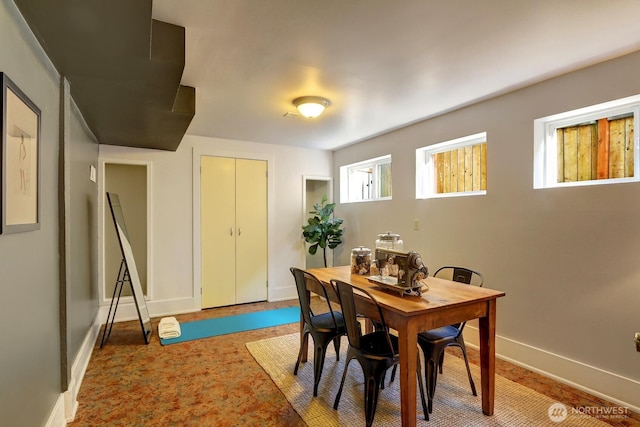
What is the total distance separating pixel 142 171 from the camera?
174 inches

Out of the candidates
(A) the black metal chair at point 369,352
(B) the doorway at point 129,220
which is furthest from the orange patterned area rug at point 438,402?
(B) the doorway at point 129,220

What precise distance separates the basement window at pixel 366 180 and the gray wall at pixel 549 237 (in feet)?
2.89

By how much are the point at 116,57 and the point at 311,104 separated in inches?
62.3

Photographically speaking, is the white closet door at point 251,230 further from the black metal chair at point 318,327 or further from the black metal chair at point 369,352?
the black metal chair at point 369,352

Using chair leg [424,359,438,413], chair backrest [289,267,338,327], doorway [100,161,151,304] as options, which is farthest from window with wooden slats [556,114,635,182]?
doorway [100,161,151,304]

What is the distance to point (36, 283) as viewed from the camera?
65.8 inches

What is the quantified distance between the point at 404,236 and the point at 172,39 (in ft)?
10.2

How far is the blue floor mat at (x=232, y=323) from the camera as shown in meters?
3.51

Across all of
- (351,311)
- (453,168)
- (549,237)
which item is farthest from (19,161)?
(453,168)

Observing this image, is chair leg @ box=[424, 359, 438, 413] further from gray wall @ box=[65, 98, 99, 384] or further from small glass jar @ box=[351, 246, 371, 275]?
gray wall @ box=[65, 98, 99, 384]

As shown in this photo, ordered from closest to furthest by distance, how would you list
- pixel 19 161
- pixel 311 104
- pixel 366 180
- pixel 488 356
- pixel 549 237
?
pixel 19 161, pixel 488 356, pixel 549 237, pixel 311 104, pixel 366 180

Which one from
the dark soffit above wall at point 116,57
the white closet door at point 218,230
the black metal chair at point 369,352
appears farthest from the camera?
the white closet door at point 218,230

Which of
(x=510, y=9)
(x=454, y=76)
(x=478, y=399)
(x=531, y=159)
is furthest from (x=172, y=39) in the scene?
(x=478, y=399)

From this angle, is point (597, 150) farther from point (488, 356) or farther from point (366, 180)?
point (366, 180)
